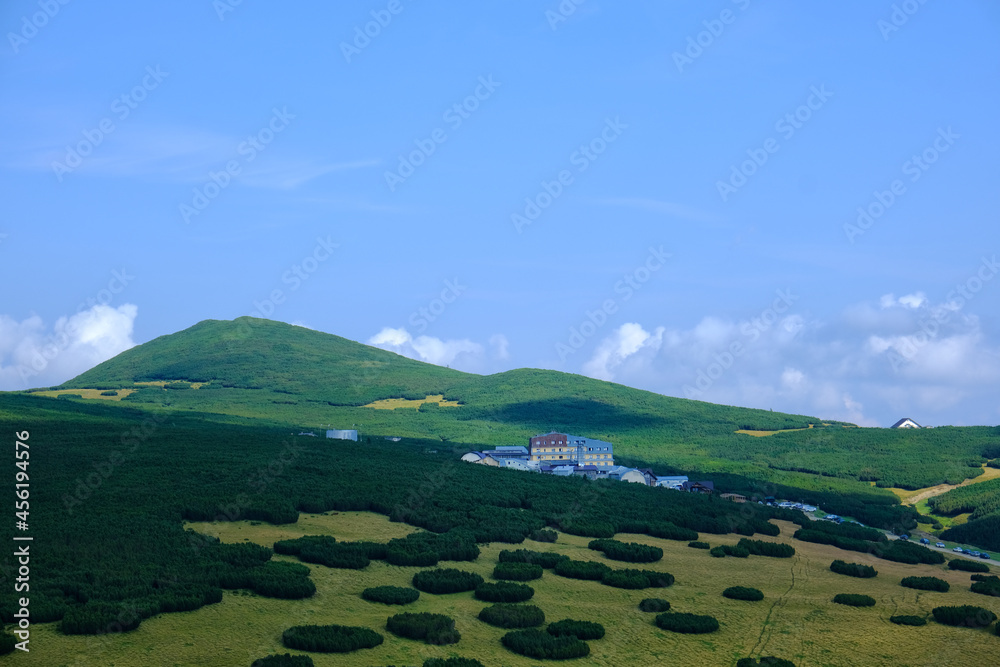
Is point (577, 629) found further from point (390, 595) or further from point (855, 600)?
point (855, 600)

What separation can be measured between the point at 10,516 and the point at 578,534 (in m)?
40.5

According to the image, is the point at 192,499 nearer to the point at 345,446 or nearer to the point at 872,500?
the point at 345,446

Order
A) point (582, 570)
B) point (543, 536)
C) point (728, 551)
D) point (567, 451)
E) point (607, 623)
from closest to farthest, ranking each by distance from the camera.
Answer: point (607, 623)
point (582, 570)
point (543, 536)
point (728, 551)
point (567, 451)

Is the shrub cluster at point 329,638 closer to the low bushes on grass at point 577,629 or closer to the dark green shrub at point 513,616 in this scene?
the dark green shrub at point 513,616

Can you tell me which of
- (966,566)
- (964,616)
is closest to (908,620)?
(964,616)

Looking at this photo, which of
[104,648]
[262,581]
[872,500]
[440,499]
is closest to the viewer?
[104,648]

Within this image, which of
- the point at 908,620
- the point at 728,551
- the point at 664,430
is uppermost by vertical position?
the point at 664,430

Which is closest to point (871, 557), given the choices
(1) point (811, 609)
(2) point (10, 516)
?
(1) point (811, 609)

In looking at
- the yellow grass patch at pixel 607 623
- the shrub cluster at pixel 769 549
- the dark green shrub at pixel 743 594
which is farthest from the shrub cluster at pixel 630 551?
the shrub cluster at pixel 769 549

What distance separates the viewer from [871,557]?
239ft

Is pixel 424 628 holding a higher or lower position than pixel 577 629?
lower

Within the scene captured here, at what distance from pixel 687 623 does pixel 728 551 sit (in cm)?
2248

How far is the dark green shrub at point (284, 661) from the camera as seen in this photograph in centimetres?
3634

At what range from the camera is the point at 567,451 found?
127 meters
